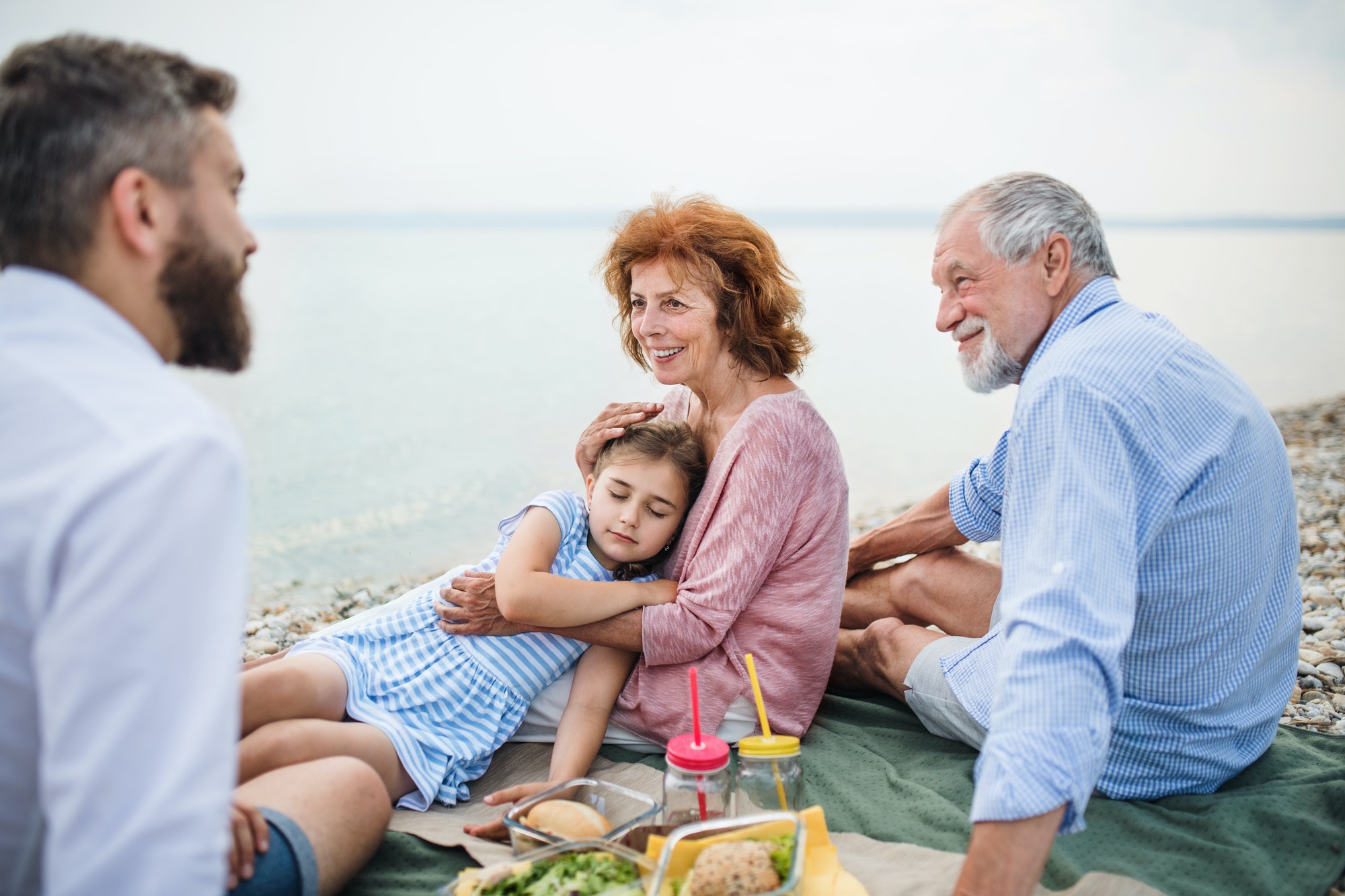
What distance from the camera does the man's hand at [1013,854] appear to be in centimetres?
179

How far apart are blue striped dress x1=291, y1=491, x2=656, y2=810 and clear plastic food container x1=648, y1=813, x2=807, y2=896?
1.11 metres

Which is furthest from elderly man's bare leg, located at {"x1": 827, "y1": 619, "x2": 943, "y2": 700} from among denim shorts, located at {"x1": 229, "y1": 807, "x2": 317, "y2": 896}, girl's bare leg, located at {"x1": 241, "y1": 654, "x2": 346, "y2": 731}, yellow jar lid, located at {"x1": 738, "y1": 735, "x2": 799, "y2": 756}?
denim shorts, located at {"x1": 229, "y1": 807, "x2": 317, "y2": 896}

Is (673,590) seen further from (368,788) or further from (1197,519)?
(1197,519)

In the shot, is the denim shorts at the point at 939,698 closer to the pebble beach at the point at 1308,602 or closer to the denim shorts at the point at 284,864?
the pebble beach at the point at 1308,602

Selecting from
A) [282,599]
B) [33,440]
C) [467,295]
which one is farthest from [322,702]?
[467,295]

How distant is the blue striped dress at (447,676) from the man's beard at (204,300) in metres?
1.25

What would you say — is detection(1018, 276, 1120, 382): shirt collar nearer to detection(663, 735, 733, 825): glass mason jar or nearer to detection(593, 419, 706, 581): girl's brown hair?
detection(593, 419, 706, 581): girl's brown hair

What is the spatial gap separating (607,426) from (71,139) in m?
1.95

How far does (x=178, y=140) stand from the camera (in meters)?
1.60

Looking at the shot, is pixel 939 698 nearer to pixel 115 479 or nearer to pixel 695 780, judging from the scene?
pixel 695 780

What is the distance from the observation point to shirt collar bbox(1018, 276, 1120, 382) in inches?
98.0

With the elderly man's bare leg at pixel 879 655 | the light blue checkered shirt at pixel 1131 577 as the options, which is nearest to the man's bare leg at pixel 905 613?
the elderly man's bare leg at pixel 879 655

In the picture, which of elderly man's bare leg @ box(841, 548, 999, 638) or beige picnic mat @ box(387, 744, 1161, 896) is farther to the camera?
elderly man's bare leg @ box(841, 548, 999, 638)

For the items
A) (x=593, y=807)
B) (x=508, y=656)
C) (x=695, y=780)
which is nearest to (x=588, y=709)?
(x=508, y=656)
